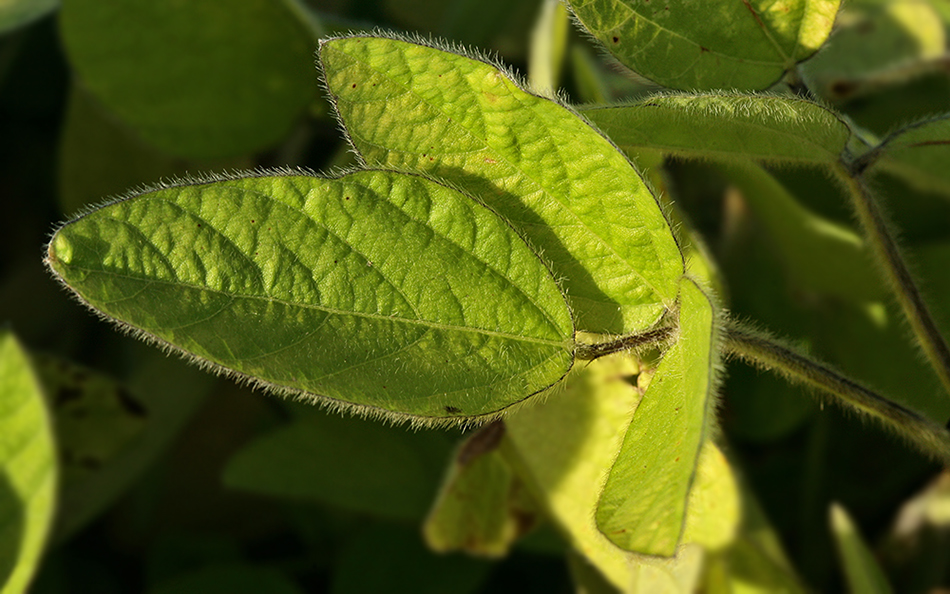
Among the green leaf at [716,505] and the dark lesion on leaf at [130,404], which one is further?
the dark lesion on leaf at [130,404]

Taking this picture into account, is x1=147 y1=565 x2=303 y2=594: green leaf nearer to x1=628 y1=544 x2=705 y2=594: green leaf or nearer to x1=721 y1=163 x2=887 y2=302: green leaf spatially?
x1=628 y1=544 x2=705 y2=594: green leaf

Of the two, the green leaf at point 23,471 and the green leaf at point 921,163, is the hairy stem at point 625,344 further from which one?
the green leaf at point 23,471

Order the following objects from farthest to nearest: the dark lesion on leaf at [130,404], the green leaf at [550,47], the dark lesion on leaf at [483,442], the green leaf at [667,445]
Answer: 1. the dark lesion on leaf at [130,404]
2. the green leaf at [550,47]
3. the dark lesion on leaf at [483,442]
4. the green leaf at [667,445]

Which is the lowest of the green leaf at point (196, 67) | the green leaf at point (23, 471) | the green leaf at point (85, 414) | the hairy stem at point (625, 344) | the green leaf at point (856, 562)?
the green leaf at point (85, 414)

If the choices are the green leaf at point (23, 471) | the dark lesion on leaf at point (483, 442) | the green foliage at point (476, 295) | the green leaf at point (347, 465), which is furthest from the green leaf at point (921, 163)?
the green leaf at point (23, 471)

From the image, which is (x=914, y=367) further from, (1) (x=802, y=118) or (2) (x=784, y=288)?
(1) (x=802, y=118)

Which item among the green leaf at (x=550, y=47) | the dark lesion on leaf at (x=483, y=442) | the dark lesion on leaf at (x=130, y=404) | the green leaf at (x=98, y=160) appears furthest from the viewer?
the green leaf at (x=98, y=160)

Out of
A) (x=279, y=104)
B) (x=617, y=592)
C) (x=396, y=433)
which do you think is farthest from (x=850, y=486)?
(x=279, y=104)

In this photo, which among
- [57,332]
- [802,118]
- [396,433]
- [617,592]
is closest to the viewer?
[802,118]
